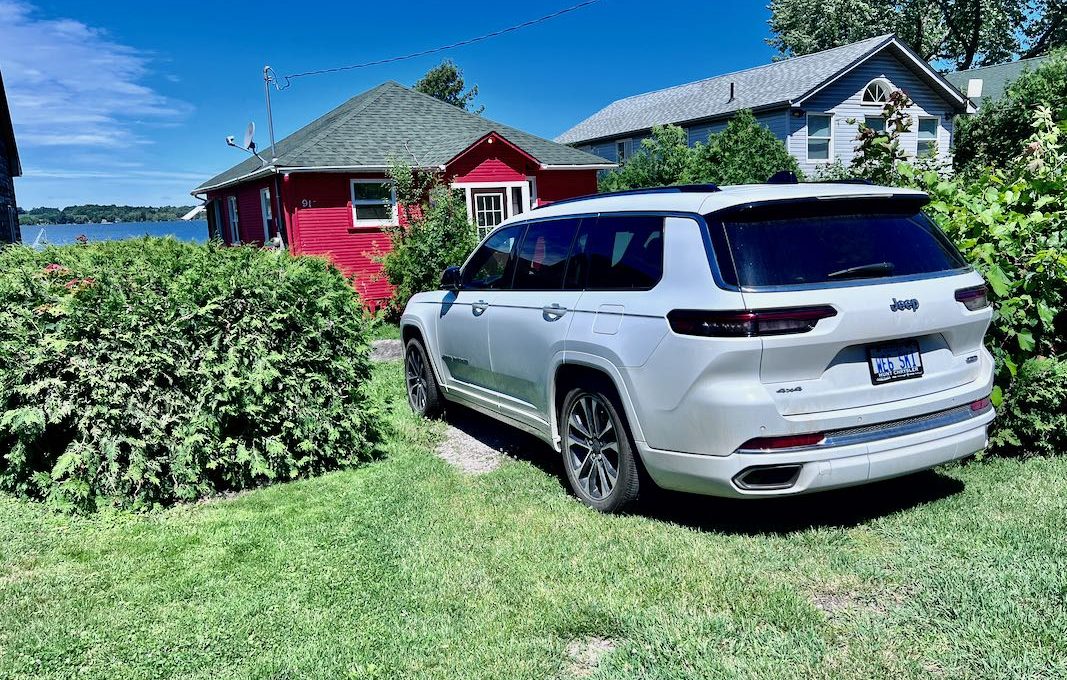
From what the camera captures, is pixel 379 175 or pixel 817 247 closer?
pixel 817 247

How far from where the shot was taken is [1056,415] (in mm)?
5059

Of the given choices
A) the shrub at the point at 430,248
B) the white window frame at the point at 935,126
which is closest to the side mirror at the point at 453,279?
the shrub at the point at 430,248

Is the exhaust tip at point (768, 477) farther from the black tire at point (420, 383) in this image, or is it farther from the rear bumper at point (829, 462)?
the black tire at point (420, 383)

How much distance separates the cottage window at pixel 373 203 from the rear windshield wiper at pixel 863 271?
1565 cm

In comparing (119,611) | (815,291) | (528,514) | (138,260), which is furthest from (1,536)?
(815,291)

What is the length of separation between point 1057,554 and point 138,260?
571cm

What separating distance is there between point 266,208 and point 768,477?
19.5 meters

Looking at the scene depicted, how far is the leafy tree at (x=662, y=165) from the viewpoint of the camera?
17.2 metres

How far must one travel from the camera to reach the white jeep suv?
372 cm

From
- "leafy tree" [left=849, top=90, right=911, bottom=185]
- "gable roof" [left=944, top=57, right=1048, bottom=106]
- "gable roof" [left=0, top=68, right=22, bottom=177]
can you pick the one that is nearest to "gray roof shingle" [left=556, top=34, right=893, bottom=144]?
"gable roof" [left=944, top=57, right=1048, bottom=106]

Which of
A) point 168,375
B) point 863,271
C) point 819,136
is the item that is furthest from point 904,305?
point 819,136

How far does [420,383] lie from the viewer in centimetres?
722

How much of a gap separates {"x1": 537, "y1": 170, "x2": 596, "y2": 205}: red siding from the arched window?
1161 centimetres

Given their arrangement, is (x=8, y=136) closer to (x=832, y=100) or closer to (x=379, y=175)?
(x=379, y=175)
